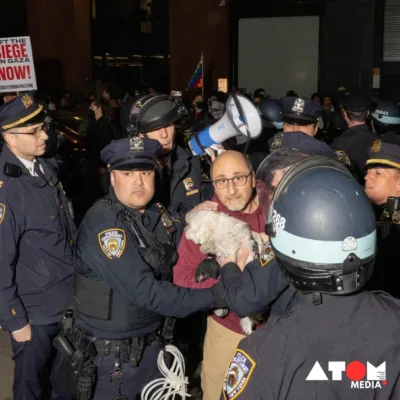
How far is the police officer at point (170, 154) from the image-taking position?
4.14m

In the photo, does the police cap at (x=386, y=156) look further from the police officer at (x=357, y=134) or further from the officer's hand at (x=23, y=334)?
the officer's hand at (x=23, y=334)

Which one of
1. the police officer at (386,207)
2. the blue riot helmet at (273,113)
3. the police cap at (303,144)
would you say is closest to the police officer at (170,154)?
the police cap at (303,144)

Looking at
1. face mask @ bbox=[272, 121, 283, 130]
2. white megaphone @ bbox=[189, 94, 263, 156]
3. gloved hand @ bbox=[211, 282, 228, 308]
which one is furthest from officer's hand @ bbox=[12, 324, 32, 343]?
face mask @ bbox=[272, 121, 283, 130]

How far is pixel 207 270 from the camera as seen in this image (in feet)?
9.45

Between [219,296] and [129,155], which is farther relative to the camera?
[129,155]

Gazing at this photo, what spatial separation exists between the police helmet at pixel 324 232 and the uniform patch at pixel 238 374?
11.2 inches

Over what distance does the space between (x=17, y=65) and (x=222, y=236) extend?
5.08 metres

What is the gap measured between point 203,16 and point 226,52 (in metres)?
1.44

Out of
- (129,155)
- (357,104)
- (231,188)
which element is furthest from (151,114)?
(357,104)

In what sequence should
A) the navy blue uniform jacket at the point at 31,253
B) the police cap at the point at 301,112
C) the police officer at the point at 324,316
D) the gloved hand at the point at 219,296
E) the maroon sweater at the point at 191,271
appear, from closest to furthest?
the police officer at the point at 324,316, the gloved hand at the point at 219,296, the maroon sweater at the point at 191,271, the navy blue uniform jacket at the point at 31,253, the police cap at the point at 301,112

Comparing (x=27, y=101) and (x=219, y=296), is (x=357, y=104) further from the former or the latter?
(x=219, y=296)

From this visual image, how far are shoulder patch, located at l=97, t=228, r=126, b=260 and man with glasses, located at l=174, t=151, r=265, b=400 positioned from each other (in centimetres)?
38

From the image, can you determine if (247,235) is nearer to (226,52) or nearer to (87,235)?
(87,235)

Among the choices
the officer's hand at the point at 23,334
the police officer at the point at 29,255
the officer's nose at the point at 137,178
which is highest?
the officer's nose at the point at 137,178
